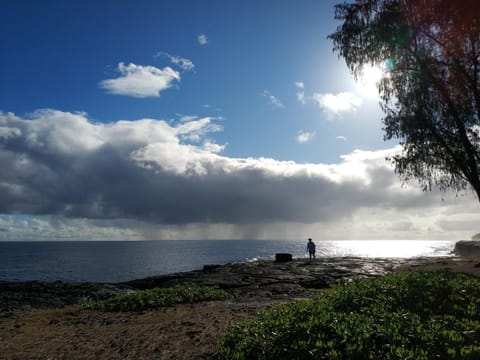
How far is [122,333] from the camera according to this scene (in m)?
10.3

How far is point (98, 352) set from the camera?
886cm

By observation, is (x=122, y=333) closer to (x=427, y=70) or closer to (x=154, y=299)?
(x=154, y=299)

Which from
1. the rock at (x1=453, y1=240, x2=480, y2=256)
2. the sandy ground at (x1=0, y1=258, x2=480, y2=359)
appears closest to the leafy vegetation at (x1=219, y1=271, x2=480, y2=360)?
the sandy ground at (x1=0, y1=258, x2=480, y2=359)

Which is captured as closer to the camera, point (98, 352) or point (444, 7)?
point (98, 352)

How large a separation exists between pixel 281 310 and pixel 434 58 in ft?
49.8

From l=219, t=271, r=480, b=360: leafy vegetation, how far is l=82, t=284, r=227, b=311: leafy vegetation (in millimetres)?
7225

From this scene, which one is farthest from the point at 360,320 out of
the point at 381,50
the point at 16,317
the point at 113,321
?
the point at 381,50

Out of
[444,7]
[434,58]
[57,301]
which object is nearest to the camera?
[444,7]

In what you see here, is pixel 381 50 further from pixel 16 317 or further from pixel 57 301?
pixel 57 301

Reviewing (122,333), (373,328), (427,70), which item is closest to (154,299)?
(122,333)

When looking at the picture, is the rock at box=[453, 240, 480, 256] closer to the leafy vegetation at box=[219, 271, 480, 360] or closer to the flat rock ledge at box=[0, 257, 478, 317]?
the flat rock ledge at box=[0, 257, 478, 317]

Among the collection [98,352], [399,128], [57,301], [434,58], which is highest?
[434,58]

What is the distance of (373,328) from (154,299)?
1062cm

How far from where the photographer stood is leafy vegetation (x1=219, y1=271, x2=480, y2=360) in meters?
6.25
